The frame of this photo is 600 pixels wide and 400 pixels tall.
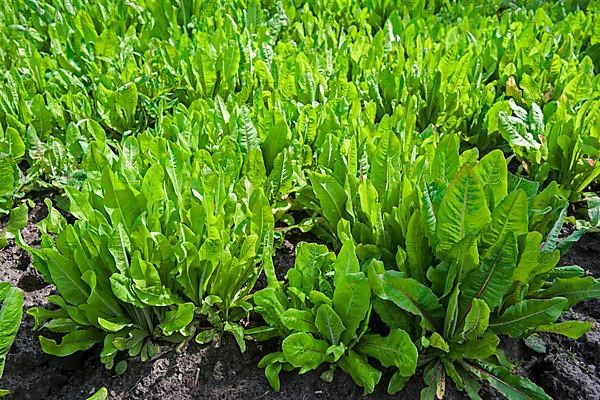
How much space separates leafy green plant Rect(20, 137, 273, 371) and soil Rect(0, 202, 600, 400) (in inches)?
2.9

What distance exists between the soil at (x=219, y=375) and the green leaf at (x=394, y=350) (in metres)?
0.12

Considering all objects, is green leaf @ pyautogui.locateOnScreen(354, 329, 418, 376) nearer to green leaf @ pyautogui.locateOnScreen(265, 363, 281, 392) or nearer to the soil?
the soil

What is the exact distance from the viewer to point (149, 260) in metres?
2.24

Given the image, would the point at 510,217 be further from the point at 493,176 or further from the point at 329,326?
the point at 329,326

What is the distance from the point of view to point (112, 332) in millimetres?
2262

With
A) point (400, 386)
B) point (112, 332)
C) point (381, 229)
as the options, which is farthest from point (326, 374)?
point (112, 332)

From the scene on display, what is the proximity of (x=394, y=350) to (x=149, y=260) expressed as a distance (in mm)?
892

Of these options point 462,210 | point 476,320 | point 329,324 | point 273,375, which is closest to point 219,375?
point 273,375

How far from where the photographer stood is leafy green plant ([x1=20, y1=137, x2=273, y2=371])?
2160mm

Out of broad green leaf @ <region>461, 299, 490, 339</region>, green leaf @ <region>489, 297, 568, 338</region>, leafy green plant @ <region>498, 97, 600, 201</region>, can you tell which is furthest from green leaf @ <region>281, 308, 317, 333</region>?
leafy green plant @ <region>498, 97, 600, 201</region>

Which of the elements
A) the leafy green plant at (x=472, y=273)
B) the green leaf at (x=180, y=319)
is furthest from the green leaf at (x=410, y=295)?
the green leaf at (x=180, y=319)

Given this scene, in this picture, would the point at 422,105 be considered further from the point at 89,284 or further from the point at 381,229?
the point at 89,284

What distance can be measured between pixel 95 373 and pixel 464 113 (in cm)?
208

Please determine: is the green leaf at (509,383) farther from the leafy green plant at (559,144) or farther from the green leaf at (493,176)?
the leafy green plant at (559,144)
